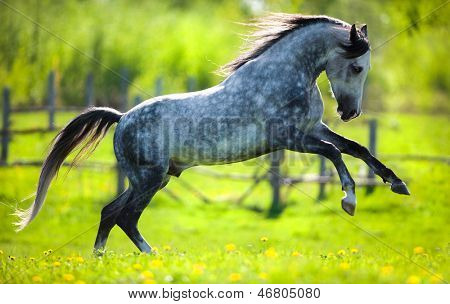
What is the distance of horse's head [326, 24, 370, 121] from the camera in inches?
307

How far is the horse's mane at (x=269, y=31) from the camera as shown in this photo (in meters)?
8.08

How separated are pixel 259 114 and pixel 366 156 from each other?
115 cm

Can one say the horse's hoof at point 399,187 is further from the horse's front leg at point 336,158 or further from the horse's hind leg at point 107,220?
the horse's hind leg at point 107,220

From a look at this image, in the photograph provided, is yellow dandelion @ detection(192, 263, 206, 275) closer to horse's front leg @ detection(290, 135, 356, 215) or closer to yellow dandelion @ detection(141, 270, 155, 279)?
yellow dandelion @ detection(141, 270, 155, 279)

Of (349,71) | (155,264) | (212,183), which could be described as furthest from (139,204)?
(212,183)

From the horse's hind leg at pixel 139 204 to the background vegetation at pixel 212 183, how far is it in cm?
28

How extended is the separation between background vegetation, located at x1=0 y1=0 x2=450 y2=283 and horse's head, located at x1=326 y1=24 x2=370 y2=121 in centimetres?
118

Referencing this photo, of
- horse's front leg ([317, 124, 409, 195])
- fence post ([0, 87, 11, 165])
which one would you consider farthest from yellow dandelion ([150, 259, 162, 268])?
fence post ([0, 87, 11, 165])

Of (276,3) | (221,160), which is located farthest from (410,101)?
(221,160)

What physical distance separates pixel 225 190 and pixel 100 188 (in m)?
2.95

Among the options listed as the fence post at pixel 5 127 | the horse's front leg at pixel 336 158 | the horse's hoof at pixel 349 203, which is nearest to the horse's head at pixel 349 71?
the horse's front leg at pixel 336 158

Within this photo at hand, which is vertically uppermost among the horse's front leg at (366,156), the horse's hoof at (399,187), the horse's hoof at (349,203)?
the horse's front leg at (366,156)
